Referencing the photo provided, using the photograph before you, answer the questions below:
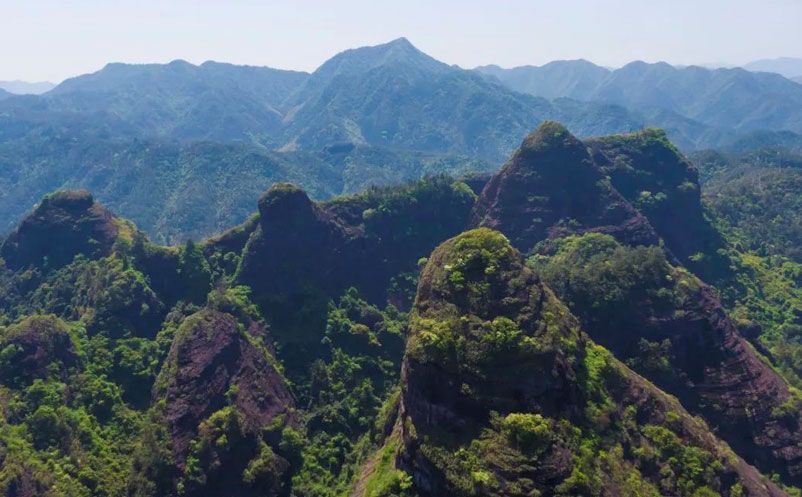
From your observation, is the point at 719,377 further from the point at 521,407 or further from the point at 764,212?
the point at 764,212

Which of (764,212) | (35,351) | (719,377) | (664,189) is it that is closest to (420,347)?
(719,377)

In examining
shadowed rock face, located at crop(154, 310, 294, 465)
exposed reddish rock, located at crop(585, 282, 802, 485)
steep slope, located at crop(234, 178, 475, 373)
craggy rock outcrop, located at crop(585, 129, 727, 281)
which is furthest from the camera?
craggy rock outcrop, located at crop(585, 129, 727, 281)

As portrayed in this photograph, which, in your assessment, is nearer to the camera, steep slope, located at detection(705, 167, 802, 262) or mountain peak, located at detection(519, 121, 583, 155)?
mountain peak, located at detection(519, 121, 583, 155)

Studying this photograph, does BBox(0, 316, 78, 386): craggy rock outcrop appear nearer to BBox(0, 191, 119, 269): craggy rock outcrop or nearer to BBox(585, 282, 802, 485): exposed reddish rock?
BBox(0, 191, 119, 269): craggy rock outcrop

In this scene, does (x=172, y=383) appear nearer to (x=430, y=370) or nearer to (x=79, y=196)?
(x=430, y=370)

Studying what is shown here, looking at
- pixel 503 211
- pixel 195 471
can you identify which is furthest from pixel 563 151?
pixel 195 471

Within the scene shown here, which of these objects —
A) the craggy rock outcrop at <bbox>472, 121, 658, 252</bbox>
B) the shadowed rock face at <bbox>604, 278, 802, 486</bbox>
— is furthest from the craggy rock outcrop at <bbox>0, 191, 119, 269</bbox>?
the shadowed rock face at <bbox>604, 278, 802, 486</bbox>
